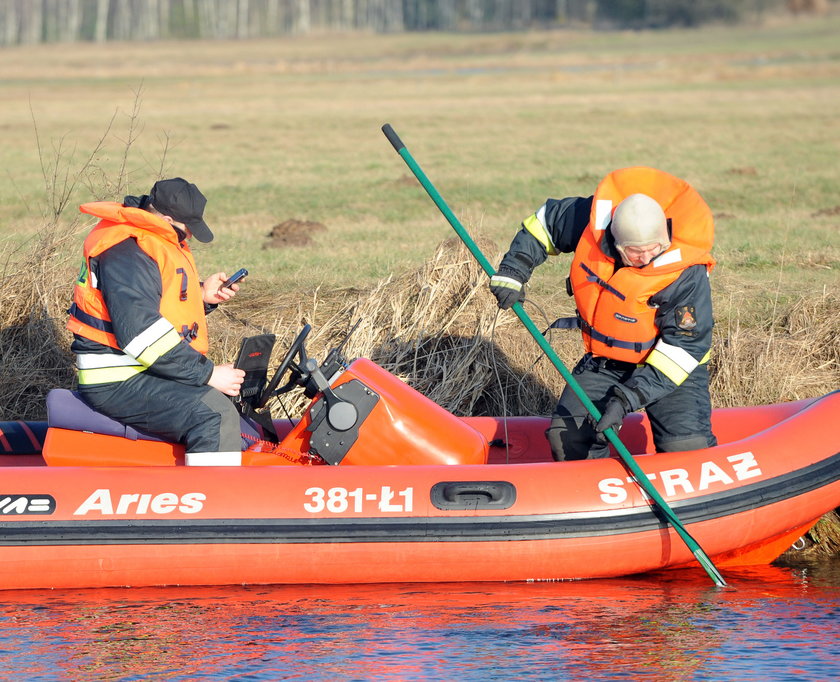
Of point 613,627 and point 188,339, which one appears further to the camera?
point 188,339

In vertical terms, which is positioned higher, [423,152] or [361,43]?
[361,43]

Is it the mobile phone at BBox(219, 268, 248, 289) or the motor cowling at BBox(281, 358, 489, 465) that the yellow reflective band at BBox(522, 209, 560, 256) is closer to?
the motor cowling at BBox(281, 358, 489, 465)

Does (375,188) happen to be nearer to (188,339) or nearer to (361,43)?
(188,339)

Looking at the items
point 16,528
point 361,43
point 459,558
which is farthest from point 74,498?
point 361,43

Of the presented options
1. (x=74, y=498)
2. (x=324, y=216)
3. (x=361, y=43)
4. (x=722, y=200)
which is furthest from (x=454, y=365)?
(x=361, y=43)

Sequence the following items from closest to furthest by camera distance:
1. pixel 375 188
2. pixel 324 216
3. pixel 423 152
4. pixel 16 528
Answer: pixel 16 528
pixel 324 216
pixel 375 188
pixel 423 152

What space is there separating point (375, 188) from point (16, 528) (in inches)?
412

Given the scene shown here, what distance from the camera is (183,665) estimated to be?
5.27 m

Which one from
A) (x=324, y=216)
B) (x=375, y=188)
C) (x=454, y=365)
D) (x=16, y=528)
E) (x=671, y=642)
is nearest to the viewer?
(x=671, y=642)

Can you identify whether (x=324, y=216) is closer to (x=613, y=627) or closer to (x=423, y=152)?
(x=423, y=152)

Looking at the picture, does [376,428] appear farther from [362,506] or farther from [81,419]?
[81,419]

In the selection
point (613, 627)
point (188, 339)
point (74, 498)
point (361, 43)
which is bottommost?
point (613, 627)

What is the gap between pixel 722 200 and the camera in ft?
49.7

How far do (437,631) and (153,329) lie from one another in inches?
71.0
